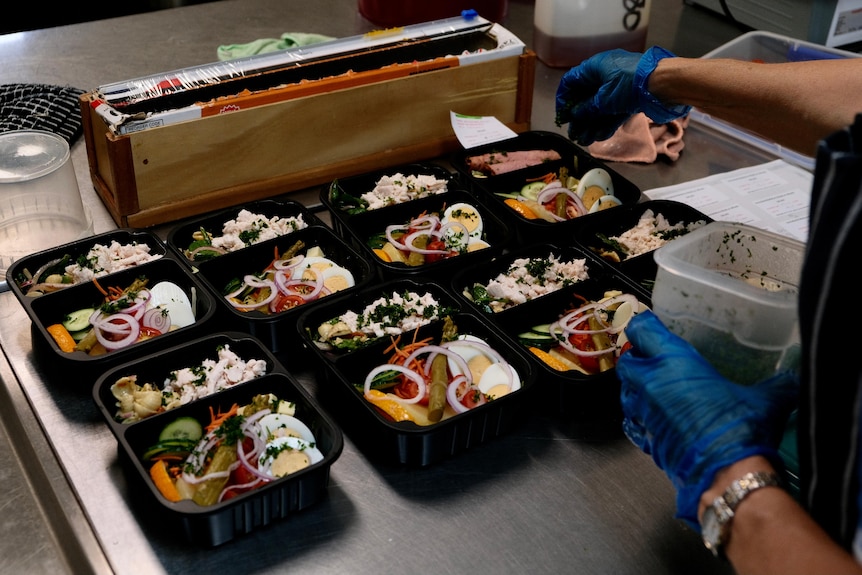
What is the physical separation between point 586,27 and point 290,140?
982mm

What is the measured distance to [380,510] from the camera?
1.31m

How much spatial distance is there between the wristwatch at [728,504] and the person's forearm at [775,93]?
0.71 metres

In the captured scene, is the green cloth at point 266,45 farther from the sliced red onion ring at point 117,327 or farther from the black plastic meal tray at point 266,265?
the sliced red onion ring at point 117,327

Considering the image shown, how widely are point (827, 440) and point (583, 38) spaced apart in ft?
5.93

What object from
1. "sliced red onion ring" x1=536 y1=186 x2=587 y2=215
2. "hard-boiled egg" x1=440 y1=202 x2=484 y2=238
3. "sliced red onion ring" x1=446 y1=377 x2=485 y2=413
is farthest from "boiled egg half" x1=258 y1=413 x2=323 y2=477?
"sliced red onion ring" x1=536 y1=186 x2=587 y2=215

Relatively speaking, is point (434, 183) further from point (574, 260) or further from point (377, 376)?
point (377, 376)

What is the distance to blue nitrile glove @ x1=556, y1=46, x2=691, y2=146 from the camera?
1.72 m

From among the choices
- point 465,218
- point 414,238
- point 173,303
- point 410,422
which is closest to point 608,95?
point 465,218

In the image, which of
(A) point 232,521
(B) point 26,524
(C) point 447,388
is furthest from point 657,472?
(B) point 26,524

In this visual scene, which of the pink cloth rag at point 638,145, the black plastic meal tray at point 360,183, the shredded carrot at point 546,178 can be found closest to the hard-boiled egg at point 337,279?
the black plastic meal tray at point 360,183

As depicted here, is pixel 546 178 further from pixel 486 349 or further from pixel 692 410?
pixel 692 410

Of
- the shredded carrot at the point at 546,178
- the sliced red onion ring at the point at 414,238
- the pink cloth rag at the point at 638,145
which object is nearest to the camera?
the sliced red onion ring at the point at 414,238

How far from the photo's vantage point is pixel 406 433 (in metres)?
1.31

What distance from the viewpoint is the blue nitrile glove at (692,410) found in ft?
3.36
